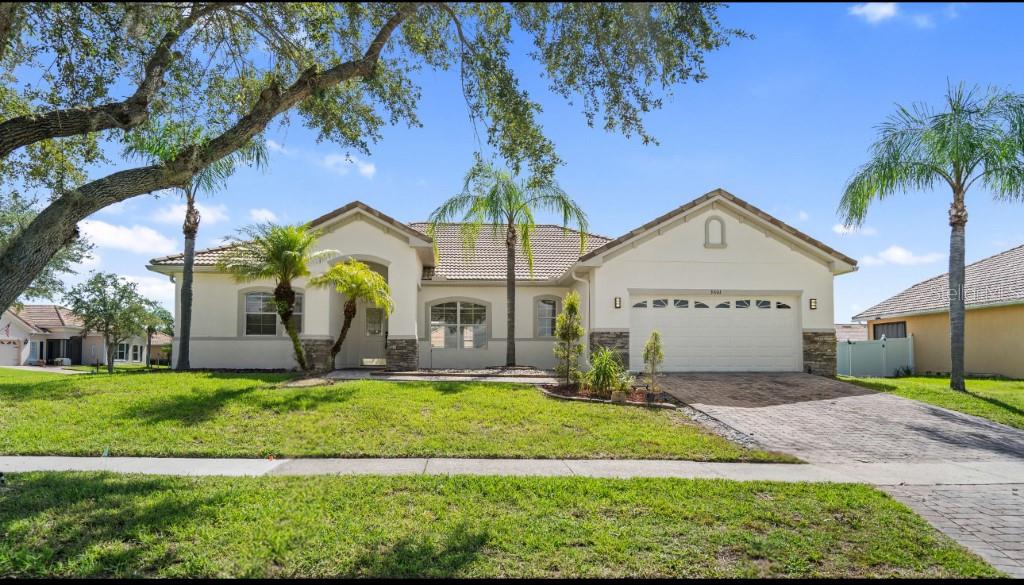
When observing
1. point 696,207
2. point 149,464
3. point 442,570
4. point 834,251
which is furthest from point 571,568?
point 834,251

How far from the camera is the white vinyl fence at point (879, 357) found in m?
23.7

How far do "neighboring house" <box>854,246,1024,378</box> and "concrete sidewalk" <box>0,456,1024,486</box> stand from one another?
14725 mm

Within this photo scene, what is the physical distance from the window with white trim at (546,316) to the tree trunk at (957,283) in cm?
1137

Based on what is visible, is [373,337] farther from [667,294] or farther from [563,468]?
[563,468]

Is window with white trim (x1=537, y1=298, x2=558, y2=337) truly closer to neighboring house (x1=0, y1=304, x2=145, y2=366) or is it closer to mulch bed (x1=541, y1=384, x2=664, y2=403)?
mulch bed (x1=541, y1=384, x2=664, y2=403)

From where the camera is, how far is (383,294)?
52.2ft

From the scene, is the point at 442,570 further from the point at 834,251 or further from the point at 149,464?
the point at 834,251

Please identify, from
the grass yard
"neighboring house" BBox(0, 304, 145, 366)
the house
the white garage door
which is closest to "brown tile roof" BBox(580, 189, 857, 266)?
the house

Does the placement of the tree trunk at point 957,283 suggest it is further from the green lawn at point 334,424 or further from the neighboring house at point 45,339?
the neighboring house at point 45,339

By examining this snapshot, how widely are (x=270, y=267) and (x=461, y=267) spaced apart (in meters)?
7.77

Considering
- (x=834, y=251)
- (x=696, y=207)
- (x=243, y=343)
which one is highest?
(x=696, y=207)

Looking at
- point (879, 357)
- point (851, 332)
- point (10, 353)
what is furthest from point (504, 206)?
point (10, 353)

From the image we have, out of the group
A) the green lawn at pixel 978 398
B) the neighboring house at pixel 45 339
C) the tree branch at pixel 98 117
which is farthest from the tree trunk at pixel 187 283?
the neighboring house at pixel 45 339

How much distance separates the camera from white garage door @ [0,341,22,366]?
37.6 m
